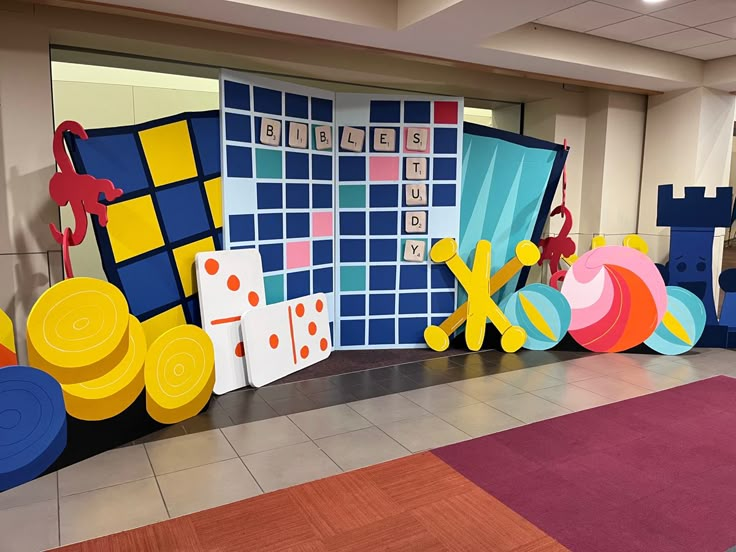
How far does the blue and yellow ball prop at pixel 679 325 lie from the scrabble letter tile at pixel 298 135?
3.53m

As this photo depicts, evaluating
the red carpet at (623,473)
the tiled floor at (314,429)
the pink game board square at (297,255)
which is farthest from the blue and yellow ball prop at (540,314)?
the pink game board square at (297,255)

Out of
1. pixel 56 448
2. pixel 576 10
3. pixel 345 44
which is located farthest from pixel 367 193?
pixel 56 448

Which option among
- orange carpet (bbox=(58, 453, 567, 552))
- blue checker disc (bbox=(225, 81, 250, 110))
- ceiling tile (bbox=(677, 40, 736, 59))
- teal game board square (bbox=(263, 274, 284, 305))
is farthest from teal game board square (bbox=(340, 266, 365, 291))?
ceiling tile (bbox=(677, 40, 736, 59))

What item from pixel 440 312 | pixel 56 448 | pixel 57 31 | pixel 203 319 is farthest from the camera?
pixel 440 312

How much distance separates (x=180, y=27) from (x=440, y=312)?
10.7ft

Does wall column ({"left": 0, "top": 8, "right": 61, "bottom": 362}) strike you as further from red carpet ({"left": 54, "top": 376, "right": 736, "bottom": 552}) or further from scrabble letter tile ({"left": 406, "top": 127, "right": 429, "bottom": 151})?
scrabble letter tile ({"left": 406, "top": 127, "right": 429, "bottom": 151})

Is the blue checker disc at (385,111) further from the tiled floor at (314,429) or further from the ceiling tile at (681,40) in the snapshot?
the ceiling tile at (681,40)

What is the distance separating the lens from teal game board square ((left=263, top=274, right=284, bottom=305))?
4.80m

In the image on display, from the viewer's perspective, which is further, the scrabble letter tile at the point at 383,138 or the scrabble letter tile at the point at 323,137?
the scrabble letter tile at the point at 383,138

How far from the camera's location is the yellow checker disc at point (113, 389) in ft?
10.3

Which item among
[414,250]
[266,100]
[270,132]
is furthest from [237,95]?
[414,250]

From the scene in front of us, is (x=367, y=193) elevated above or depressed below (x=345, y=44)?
below

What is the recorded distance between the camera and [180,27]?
4176mm

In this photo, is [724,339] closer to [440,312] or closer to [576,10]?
[440,312]
